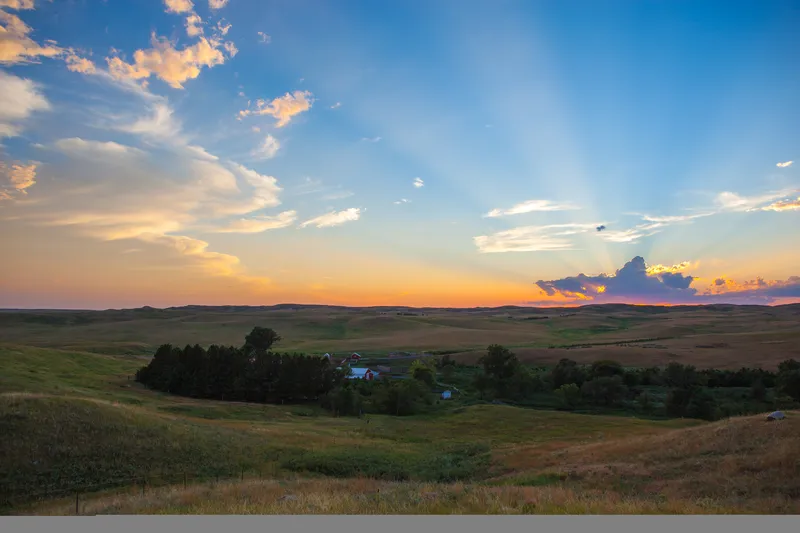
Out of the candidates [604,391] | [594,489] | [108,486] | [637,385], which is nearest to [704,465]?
[594,489]

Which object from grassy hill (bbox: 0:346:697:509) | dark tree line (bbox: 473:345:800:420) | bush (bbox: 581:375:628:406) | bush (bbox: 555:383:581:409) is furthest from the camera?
bush (bbox: 581:375:628:406)

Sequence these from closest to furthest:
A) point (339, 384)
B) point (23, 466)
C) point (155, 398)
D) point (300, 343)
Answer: point (23, 466) < point (155, 398) < point (339, 384) < point (300, 343)

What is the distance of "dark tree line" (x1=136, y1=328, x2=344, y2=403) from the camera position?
194 ft

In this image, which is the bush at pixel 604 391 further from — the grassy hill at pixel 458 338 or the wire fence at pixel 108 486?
the wire fence at pixel 108 486

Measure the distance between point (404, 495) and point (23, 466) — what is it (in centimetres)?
1840

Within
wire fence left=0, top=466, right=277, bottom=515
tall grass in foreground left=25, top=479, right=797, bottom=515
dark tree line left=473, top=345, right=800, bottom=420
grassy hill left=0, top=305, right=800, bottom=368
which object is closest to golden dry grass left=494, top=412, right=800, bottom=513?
tall grass in foreground left=25, top=479, right=797, bottom=515

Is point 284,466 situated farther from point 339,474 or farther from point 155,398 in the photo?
point 155,398

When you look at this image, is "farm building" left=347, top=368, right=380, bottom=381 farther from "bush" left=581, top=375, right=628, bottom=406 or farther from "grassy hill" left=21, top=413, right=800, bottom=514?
"grassy hill" left=21, top=413, right=800, bottom=514

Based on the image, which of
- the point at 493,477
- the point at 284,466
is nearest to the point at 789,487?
the point at 493,477

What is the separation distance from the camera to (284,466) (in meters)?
26.2

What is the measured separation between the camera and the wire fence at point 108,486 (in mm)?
19291

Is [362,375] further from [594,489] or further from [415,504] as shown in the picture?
[415,504]

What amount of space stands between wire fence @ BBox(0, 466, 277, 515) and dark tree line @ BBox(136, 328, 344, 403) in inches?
1510

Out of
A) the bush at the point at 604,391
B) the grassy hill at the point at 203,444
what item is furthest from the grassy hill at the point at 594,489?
the bush at the point at 604,391
